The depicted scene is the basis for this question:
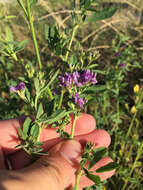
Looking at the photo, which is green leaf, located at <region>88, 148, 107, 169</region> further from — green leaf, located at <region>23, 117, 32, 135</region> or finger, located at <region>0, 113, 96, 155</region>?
green leaf, located at <region>23, 117, 32, 135</region>

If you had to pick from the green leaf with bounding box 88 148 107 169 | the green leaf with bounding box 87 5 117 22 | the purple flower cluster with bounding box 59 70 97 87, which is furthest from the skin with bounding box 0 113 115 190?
the green leaf with bounding box 87 5 117 22

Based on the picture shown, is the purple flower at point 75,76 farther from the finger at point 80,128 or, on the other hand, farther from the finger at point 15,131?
the finger at point 80,128

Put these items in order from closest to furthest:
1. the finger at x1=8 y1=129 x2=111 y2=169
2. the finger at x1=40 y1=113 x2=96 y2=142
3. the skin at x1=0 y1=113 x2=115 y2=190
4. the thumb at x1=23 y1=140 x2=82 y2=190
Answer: the skin at x1=0 y1=113 x2=115 y2=190 < the thumb at x1=23 y1=140 x2=82 y2=190 < the finger at x1=8 y1=129 x2=111 y2=169 < the finger at x1=40 y1=113 x2=96 y2=142

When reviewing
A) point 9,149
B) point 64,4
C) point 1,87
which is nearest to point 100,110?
point 1,87

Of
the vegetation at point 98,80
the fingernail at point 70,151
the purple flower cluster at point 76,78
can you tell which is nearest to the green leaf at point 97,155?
the fingernail at point 70,151

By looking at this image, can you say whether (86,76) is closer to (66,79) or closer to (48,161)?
(66,79)

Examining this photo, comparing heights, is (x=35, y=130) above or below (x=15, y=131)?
above

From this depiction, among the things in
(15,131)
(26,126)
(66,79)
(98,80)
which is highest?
(66,79)

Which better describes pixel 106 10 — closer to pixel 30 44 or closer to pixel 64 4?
pixel 30 44

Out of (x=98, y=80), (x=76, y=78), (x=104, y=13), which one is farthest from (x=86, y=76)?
(x=98, y=80)
